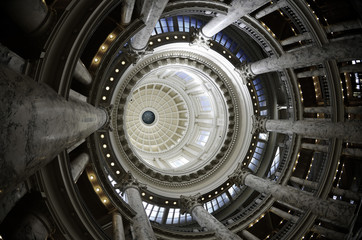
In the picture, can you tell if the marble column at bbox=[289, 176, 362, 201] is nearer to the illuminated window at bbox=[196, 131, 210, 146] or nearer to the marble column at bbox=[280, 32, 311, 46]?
the marble column at bbox=[280, 32, 311, 46]

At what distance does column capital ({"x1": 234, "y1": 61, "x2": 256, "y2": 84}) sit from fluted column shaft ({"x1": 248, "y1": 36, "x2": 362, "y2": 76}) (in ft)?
7.90

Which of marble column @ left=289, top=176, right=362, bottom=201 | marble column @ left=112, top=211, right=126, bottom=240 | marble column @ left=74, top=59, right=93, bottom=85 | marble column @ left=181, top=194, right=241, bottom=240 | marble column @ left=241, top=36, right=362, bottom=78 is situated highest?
marble column @ left=241, top=36, right=362, bottom=78

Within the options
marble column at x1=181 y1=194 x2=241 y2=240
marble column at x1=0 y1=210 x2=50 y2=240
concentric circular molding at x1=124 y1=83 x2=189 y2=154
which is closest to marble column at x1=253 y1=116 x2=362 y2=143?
marble column at x1=181 y1=194 x2=241 y2=240

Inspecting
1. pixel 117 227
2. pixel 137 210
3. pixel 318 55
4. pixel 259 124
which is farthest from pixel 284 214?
pixel 117 227

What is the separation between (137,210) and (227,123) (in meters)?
17.4

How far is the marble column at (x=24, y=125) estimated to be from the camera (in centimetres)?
459

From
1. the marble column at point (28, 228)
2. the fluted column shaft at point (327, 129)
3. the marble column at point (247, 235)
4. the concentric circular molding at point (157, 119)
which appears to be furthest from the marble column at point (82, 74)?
the concentric circular molding at point (157, 119)

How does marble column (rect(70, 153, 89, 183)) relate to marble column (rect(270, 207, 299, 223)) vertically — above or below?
below

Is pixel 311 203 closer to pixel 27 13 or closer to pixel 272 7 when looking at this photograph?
pixel 272 7

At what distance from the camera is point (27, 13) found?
905cm

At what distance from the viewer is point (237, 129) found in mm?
30312

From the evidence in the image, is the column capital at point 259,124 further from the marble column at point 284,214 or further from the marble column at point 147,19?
the marble column at point 147,19

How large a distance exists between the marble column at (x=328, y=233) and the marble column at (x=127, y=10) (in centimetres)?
2220

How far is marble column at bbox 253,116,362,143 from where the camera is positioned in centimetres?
1492
